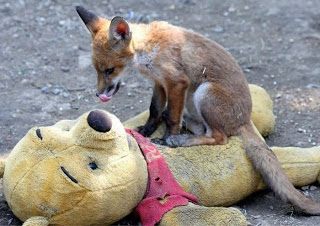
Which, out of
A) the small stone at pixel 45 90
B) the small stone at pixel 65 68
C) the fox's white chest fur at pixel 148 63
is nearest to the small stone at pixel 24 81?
the small stone at pixel 45 90

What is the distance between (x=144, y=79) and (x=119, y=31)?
2.22 metres

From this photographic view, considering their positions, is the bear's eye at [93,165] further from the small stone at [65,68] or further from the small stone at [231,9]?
the small stone at [231,9]

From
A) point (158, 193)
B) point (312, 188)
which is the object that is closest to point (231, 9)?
point (312, 188)

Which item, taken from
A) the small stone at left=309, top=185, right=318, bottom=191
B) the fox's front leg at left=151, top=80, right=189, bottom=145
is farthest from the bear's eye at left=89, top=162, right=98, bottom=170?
the small stone at left=309, top=185, right=318, bottom=191

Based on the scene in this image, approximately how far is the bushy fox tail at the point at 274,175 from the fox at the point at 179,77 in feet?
0.16

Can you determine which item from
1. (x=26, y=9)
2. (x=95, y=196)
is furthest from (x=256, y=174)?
(x=26, y=9)

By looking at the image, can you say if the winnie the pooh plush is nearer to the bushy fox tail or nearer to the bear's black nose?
the bear's black nose

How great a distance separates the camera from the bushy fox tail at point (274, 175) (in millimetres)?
4867

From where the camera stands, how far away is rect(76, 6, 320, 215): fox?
542 centimetres

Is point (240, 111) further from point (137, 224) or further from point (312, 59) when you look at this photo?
point (312, 59)

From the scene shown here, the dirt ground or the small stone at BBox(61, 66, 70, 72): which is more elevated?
the dirt ground

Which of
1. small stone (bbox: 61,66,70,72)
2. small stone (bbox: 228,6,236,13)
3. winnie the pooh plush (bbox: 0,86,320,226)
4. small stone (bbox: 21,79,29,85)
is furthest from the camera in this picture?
small stone (bbox: 228,6,236,13)

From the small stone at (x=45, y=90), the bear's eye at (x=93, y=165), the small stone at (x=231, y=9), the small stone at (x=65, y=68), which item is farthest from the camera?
the small stone at (x=231, y=9)

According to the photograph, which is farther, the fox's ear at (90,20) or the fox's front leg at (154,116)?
the fox's ear at (90,20)
